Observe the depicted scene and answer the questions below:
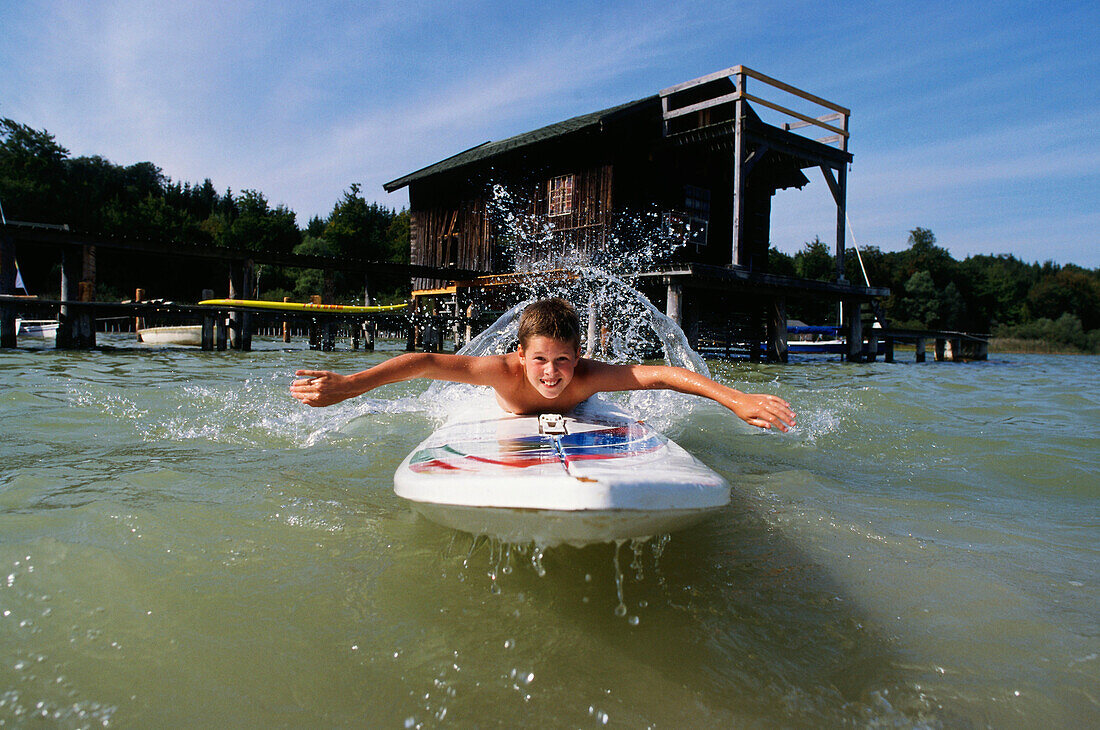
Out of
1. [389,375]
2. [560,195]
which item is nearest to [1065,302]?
[560,195]

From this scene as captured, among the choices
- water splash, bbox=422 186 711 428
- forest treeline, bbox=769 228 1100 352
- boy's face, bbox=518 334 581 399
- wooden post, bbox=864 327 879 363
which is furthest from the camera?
forest treeline, bbox=769 228 1100 352

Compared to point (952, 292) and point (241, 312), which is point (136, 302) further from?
point (952, 292)

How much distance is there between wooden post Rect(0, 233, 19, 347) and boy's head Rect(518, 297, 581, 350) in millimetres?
14302

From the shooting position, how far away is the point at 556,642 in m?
1.90

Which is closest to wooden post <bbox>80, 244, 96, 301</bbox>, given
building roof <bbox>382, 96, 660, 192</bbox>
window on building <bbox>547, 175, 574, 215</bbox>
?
building roof <bbox>382, 96, 660, 192</bbox>

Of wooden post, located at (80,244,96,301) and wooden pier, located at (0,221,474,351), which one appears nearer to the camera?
wooden pier, located at (0,221,474,351)

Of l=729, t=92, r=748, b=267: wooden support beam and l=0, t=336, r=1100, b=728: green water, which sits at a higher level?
l=729, t=92, r=748, b=267: wooden support beam

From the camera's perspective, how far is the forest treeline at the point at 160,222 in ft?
114

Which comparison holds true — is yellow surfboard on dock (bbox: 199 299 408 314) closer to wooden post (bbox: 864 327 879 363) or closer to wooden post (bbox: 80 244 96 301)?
wooden post (bbox: 80 244 96 301)

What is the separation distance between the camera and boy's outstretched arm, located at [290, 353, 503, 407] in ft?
8.84

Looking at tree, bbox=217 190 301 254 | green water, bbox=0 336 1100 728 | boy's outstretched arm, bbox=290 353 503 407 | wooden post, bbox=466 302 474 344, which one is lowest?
green water, bbox=0 336 1100 728

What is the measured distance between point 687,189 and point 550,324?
14704 mm

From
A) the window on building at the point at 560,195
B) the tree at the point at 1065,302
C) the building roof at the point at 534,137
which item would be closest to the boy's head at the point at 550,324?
Answer: the building roof at the point at 534,137

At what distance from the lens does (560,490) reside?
1.94m
